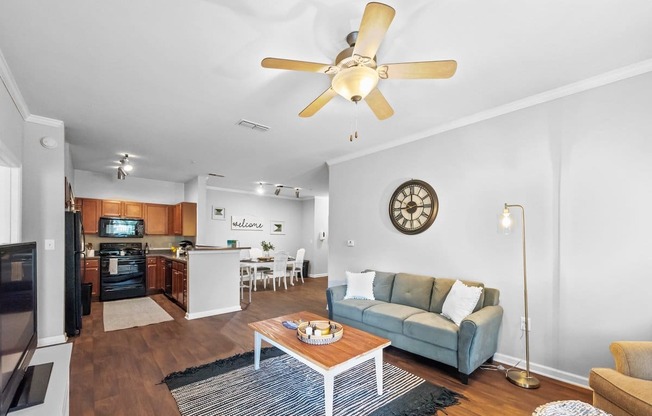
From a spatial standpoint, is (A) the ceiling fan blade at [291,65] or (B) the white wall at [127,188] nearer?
(A) the ceiling fan blade at [291,65]

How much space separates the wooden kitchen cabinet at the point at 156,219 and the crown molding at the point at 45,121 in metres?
3.58

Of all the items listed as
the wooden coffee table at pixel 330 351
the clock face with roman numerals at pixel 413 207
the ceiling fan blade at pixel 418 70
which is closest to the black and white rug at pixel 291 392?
the wooden coffee table at pixel 330 351

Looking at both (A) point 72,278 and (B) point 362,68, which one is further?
(A) point 72,278

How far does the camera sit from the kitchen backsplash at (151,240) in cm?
625

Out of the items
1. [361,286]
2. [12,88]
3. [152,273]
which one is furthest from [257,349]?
[152,273]

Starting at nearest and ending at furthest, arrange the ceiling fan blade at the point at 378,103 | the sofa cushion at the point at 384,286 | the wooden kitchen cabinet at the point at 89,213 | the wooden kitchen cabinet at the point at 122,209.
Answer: the ceiling fan blade at the point at 378,103 < the sofa cushion at the point at 384,286 < the wooden kitchen cabinet at the point at 89,213 < the wooden kitchen cabinet at the point at 122,209

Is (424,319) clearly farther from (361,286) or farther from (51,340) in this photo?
(51,340)

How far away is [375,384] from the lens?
8.55 ft

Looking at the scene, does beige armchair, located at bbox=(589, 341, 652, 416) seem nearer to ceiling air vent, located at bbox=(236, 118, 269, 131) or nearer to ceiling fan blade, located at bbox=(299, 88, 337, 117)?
ceiling fan blade, located at bbox=(299, 88, 337, 117)

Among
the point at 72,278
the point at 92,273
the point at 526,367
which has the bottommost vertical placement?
the point at 526,367

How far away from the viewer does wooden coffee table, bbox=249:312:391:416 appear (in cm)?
203

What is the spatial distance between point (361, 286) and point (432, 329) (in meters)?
1.30

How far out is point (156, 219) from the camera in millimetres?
6922

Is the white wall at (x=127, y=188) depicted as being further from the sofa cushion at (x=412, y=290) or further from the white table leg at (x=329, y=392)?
the white table leg at (x=329, y=392)
